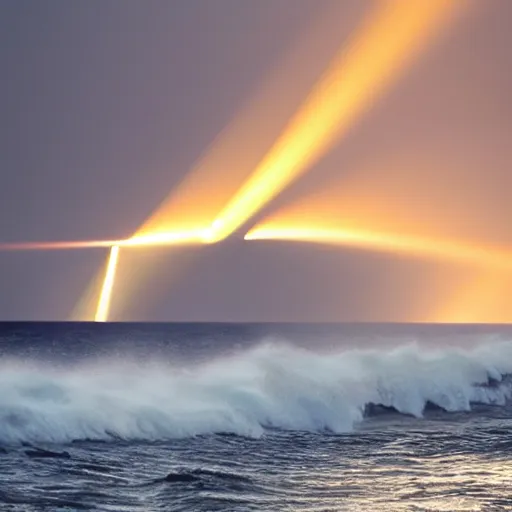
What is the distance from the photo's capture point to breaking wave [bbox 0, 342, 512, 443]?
67.6 feet

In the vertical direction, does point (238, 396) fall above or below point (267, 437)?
above

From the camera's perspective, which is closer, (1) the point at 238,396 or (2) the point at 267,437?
(2) the point at 267,437

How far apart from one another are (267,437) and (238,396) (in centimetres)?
374

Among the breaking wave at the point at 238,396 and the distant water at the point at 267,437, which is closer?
the distant water at the point at 267,437

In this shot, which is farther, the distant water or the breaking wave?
the breaking wave

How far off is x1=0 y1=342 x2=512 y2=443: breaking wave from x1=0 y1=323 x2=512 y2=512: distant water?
0.05 meters

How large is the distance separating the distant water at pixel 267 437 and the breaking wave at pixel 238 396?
5cm

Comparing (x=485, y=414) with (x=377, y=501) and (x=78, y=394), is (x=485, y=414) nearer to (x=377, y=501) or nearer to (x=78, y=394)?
(x=78, y=394)

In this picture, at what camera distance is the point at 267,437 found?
67.5 feet

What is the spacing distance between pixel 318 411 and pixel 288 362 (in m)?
9.34

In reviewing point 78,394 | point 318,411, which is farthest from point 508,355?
point 78,394

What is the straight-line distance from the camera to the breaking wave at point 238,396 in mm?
20594

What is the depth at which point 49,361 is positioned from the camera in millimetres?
48531

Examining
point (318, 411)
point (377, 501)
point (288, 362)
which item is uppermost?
point (288, 362)
